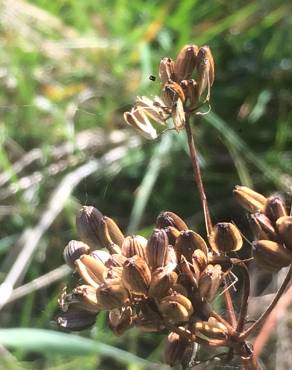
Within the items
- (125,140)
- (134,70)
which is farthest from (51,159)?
(134,70)

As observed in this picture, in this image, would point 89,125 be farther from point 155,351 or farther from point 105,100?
point 155,351

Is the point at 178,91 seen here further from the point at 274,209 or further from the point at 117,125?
the point at 117,125

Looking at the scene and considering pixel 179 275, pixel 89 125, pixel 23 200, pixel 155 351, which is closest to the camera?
pixel 179 275

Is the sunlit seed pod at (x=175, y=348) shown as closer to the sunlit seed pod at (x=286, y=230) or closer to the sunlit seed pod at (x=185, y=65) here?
the sunlit seed pod at (x=286, y=230)

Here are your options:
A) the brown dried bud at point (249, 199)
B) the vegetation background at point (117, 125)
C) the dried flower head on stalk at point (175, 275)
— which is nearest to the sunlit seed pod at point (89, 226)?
the dried flower head on stalk at point (175, 275)

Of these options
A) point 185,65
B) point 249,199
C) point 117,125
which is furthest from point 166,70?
point 117,125
